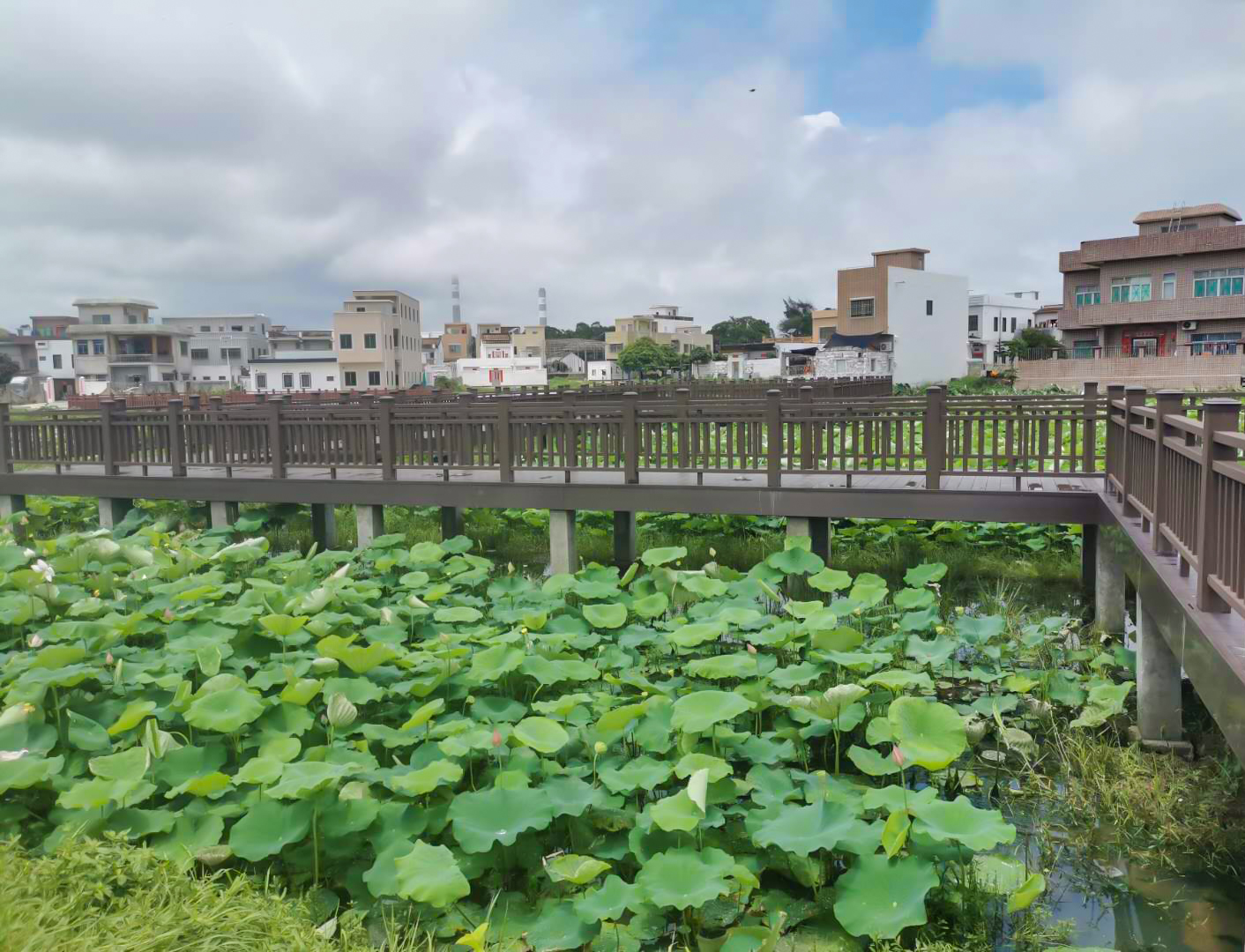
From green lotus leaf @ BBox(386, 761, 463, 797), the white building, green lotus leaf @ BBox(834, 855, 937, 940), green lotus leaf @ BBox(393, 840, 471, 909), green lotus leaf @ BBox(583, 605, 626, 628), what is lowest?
green lotus leaf @ BBox(834, 855, 937, 940)

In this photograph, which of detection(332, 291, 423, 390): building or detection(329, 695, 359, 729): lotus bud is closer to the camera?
detection(329, 695, 359, 729): lotus bud

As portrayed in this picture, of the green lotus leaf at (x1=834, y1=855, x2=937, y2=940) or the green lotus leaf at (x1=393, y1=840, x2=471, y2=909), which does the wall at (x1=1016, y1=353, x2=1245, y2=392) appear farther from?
the green lotus leaf at (x1=393, y1=840, x2=471, y2=909)

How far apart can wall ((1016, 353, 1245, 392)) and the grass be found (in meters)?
36.0

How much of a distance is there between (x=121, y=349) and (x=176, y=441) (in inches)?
2658

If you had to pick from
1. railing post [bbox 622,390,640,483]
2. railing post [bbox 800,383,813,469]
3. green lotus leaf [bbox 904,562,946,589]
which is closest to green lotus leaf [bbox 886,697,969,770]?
green lotus leaf [bbox 904,562,946,589]

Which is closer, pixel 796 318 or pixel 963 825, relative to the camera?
pixel 963 825

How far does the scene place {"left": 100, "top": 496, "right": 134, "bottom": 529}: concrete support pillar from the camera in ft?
42.8

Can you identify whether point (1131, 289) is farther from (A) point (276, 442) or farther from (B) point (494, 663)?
(B) point (494, 663)

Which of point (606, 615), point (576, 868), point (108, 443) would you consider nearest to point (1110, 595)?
point (606, 615)

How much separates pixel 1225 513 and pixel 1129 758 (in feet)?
7.53

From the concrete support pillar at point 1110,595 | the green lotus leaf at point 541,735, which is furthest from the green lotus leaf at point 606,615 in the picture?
the concrete support pillar at point 1110,595

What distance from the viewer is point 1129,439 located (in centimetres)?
715

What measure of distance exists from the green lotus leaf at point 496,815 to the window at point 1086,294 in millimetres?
Answer: 46549

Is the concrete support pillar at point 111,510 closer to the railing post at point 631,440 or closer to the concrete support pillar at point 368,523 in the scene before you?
the concrete support pillar at point 368,523
